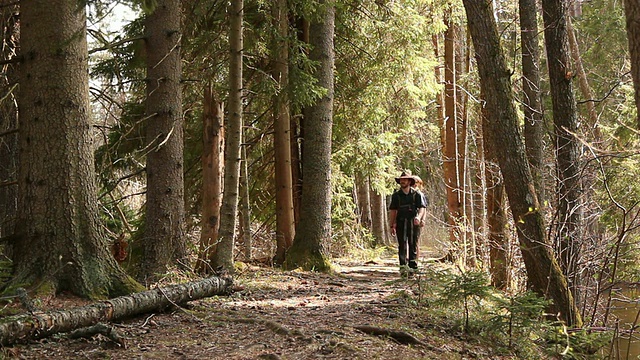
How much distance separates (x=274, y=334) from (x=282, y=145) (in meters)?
6.83

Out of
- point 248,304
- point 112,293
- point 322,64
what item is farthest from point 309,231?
point 112,293

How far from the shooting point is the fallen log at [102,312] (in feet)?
17.1

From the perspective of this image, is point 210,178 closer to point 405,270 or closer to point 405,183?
point 405,183

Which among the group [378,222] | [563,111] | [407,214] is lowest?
[407,214]

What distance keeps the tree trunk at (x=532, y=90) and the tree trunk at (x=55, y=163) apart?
22.7ft

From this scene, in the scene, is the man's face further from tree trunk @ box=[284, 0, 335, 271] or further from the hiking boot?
the hiking boot

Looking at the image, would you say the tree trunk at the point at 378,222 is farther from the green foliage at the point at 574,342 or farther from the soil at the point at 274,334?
the green foliage at the point at 574,342

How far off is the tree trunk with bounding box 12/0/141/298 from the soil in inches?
15.6

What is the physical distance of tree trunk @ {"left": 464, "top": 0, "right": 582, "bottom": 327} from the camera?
26.6ft

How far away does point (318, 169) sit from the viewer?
41.0ft

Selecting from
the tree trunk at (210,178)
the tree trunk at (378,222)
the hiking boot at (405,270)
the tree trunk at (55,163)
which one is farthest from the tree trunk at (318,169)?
the tree trunk at (378,222)

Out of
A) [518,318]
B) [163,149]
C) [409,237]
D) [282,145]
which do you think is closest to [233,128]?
[163,149]

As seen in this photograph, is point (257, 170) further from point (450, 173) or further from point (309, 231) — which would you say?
point (450, 173)

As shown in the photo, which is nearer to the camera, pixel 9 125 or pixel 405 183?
pixel 9 125
